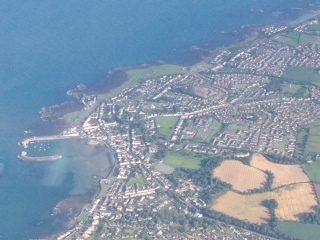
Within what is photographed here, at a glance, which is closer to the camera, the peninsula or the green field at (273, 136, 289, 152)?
the peninsula

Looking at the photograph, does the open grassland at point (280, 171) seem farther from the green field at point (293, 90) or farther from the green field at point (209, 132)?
the green field at point (293, 90)

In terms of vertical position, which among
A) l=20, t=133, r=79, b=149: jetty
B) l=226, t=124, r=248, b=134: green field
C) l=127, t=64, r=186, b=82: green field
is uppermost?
l=127, t=64, r=186, b=82: green field

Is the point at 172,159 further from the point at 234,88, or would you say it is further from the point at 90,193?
the point at 234,88

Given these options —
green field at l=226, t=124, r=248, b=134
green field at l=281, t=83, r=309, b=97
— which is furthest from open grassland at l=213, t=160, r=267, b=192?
green field at l=281, t=83, r=309, b=97

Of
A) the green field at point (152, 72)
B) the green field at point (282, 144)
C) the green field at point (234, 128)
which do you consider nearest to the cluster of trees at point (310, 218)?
the green field at point (282, 144)

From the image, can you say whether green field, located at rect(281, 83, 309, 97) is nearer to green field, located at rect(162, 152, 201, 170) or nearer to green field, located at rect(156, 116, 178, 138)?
green field, located at rect(156, 116, 178, 138)

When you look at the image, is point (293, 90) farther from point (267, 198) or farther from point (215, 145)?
point (267, 198)
